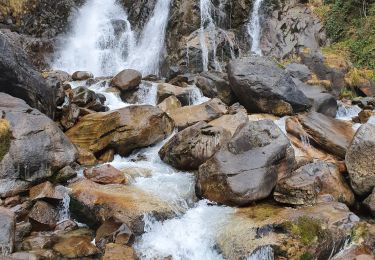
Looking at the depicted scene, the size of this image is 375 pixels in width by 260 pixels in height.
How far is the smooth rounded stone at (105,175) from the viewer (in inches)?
379

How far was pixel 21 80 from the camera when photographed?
11.1 m

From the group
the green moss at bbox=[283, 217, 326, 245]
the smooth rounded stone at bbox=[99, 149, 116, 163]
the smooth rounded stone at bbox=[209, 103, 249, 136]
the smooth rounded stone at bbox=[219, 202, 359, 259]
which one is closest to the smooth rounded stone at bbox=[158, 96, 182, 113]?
the smooth rounded stone at bbox=[209, 103, 249, 136]

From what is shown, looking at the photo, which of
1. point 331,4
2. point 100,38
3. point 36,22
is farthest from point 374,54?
point 36,22

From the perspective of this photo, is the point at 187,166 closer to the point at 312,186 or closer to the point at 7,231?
the point at 312,186

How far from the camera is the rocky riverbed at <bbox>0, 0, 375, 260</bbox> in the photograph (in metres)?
7.55

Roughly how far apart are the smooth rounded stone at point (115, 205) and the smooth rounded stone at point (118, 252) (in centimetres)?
61

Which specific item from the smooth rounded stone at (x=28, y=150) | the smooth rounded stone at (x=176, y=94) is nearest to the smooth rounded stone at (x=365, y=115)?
the smooth rounded stone at (x=176, y=94)

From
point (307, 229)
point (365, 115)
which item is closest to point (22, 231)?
point (307, 229)

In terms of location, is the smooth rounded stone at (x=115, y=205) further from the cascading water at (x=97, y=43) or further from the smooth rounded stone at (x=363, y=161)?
the cascading water at (x=97, y=43)

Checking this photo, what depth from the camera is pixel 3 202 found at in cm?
842

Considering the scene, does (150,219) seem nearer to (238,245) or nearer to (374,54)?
(238,245)

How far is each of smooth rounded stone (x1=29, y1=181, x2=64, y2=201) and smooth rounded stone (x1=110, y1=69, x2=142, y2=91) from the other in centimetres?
768

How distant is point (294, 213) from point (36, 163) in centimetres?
552

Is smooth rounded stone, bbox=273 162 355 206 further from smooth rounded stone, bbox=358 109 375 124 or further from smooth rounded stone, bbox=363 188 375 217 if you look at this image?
smooth rounded stone, bbox=358 109 375 124
